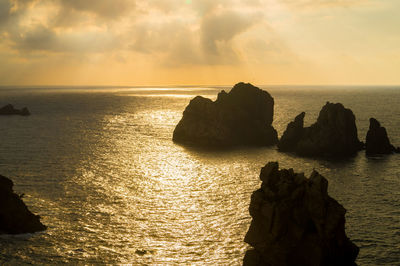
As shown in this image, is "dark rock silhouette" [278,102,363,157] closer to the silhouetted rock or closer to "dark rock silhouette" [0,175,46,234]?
the silhouetted rock

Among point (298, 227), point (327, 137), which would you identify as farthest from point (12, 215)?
point (327, 137)

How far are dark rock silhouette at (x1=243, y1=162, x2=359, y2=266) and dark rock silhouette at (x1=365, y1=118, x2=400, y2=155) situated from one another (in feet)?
216

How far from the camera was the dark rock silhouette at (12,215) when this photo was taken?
4566 centimetres

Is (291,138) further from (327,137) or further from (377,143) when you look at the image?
(377,143)

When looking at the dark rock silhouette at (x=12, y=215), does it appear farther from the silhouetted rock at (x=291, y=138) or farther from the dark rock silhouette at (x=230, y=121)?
the silhouetted rock at (x=291, y=138)

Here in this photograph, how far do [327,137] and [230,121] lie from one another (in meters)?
30.7

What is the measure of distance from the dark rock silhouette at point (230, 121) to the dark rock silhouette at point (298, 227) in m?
70.6

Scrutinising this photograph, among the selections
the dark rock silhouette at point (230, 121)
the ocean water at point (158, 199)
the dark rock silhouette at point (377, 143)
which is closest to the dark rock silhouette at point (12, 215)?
the ocean water at point (158, 199)

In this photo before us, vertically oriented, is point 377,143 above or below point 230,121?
below

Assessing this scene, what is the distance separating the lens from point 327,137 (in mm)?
96438

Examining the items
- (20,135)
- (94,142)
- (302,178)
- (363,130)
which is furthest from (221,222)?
(363,130)

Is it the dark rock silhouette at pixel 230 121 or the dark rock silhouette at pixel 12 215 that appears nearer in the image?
the dark rock silhouette at pixel 12 215

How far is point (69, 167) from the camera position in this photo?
260ft

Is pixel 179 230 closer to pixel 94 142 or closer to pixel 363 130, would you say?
pixel 94 142
